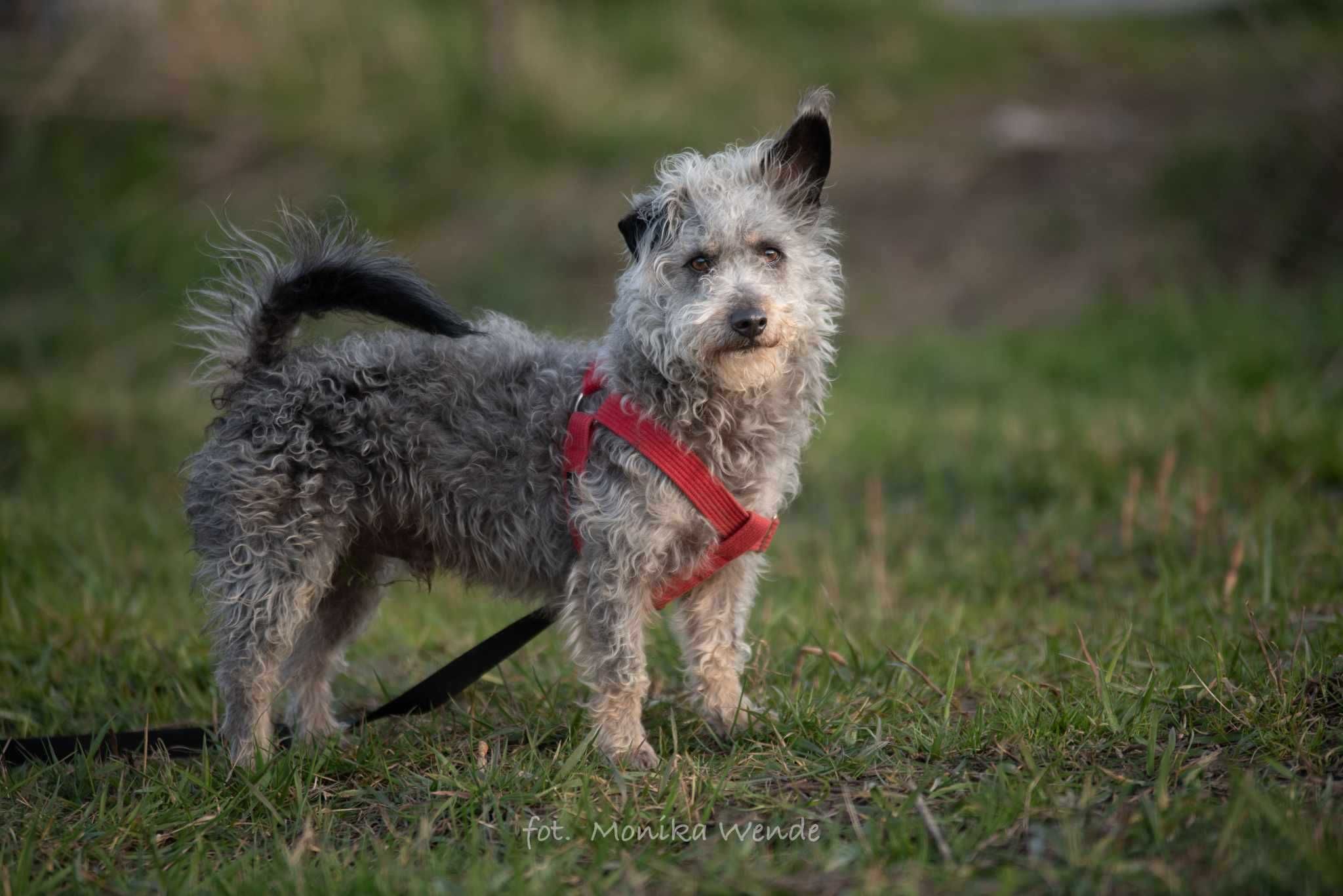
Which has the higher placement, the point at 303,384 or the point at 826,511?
the point at 303,384

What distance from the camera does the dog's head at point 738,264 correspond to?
3.51 metres

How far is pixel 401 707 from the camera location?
3.98 meters

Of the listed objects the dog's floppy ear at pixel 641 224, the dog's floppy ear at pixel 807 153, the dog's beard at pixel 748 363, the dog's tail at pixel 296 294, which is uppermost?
the dog's floppy ear at pixel 807 153

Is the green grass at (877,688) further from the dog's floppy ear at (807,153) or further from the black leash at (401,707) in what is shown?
the dog's floppy ear at (807,153)

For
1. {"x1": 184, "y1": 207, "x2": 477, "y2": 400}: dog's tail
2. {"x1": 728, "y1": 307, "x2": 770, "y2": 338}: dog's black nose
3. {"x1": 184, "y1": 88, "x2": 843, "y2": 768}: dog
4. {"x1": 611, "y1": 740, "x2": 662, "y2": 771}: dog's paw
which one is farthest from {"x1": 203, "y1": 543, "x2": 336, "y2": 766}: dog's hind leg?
{"x1": 728, "y1": 307, "x2": 770, "y2": 338}: dog's black nose

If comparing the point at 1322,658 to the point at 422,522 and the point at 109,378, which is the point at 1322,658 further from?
the point at 109,378

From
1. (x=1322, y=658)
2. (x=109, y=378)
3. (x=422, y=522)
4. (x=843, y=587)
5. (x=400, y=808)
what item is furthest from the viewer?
(x=109, y=378)

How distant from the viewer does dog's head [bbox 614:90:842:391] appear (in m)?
3.51

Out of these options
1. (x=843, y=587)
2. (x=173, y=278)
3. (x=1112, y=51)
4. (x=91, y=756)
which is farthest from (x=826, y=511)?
(x=1112, y=51)

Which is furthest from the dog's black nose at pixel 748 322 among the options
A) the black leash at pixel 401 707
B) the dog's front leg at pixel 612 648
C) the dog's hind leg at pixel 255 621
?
the dog's hind leg at pixel 255 621

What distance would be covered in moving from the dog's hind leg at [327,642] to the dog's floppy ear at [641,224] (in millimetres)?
1557

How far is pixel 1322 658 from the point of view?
12.0ft

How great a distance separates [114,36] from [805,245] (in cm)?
1179

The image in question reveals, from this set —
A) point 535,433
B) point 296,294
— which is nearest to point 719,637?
point 535,433
